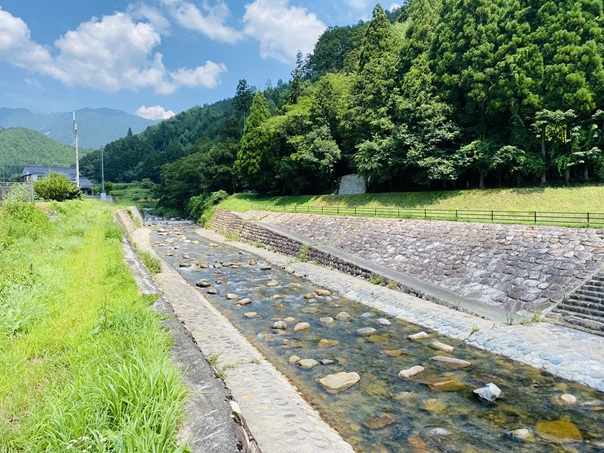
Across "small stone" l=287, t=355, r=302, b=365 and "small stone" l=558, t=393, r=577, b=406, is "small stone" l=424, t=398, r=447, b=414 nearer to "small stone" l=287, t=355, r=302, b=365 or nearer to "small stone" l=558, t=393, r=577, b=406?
"small stone" l=558, t=393, r=577, b=406

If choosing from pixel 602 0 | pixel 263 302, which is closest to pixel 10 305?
pixel 263 302

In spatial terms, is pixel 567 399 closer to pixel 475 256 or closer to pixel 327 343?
pixel 327 343

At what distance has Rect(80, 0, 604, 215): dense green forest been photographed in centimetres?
2322

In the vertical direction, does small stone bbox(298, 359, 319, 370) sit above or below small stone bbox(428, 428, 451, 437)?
above

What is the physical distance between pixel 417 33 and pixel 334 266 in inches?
986

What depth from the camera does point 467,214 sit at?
19.0 meters

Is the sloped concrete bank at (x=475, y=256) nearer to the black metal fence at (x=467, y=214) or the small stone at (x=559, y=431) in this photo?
the black metal fence at (x=467, y=214)

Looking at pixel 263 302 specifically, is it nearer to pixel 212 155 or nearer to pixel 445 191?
pixel 445 191

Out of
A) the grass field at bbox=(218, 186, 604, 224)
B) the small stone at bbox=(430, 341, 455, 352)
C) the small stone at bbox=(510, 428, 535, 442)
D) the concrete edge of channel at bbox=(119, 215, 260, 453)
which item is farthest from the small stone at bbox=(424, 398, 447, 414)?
the grass field at bbox=(218, 186, 604, 224)

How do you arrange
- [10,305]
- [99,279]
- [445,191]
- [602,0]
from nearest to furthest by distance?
[10,305] → [99,279] → [602,0] → [445,191]

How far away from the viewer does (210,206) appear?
46375 millimetres

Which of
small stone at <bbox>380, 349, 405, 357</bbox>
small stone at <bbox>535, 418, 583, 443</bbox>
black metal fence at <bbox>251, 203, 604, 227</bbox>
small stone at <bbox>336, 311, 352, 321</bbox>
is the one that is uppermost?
black metal fence at <bbox>251, 203, 604, 227</bbox>

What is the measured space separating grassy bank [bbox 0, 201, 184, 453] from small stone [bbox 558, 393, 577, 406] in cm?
698

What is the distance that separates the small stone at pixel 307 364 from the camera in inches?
328
